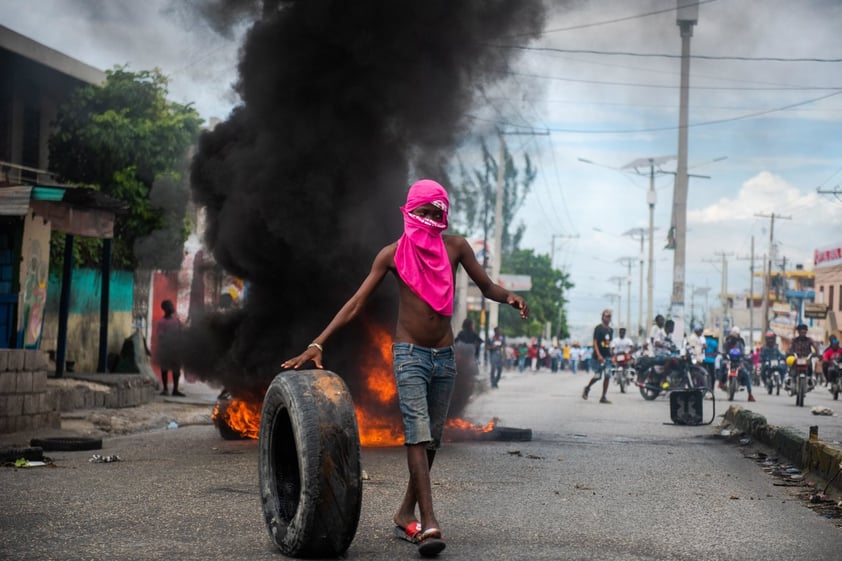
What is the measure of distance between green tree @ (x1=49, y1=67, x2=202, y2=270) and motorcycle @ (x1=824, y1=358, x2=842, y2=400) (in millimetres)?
15851

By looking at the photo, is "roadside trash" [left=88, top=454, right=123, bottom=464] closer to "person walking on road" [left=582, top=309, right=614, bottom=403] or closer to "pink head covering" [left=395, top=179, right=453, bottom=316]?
"pink head covering" [left=395, top=179, right=453, bottom=316]

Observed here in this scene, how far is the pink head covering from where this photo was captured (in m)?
5.80

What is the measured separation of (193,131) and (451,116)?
16.0 metres

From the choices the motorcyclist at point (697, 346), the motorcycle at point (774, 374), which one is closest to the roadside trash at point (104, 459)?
the motorcyclist at point (697, 346)

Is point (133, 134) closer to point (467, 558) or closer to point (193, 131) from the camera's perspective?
point (193, 131)

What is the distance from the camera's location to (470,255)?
613 cm

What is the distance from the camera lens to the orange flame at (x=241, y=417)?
38.9 ft

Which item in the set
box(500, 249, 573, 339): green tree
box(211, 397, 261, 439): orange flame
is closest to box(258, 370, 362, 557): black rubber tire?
box(211, 397, 261, 439): orange flame

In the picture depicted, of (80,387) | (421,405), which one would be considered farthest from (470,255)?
(80,387)

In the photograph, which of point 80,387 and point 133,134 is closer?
point 80,387

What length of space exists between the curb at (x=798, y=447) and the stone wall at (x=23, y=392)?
7.99 meters

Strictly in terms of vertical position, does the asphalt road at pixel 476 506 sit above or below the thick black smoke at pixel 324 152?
below

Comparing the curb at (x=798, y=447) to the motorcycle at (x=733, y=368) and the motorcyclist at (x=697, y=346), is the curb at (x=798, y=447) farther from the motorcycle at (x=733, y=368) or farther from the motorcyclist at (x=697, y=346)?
the motorcycle at (x=733, y=368)

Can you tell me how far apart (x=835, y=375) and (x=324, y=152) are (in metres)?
19.0
